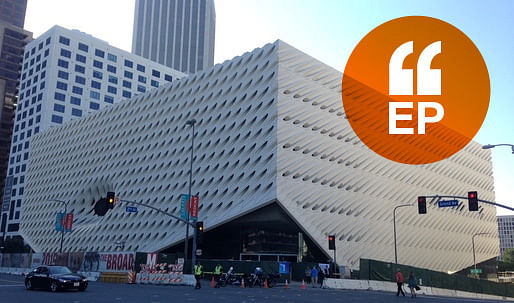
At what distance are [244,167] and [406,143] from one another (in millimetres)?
29501

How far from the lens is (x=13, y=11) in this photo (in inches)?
6772

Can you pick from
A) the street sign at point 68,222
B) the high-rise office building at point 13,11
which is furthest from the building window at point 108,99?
the high-rise office building at point 13,11

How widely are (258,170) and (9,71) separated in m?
119

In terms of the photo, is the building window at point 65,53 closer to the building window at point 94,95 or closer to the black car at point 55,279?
the building window at point 94,95

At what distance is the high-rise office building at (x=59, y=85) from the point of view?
10675cm

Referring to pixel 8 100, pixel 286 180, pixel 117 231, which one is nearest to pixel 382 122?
pixel 286 180

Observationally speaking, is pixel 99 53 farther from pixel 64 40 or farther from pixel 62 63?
pixel 62 63

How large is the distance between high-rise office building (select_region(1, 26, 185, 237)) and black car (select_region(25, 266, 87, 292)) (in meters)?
83.5

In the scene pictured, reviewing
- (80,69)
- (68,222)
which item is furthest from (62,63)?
(68,222)

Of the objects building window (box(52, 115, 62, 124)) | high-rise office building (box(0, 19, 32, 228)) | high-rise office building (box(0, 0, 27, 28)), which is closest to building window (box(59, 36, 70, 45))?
building window (box(52, 115, 62, 124))

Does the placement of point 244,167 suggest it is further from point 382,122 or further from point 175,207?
point 382,122

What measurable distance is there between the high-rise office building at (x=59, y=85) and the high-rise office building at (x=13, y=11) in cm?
6276

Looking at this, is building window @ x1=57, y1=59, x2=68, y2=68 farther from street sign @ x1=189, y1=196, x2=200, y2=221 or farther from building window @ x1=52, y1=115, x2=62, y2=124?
street sign @ x1=189, y1=196, x2=200, y2=221

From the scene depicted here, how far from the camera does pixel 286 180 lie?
49.6m
